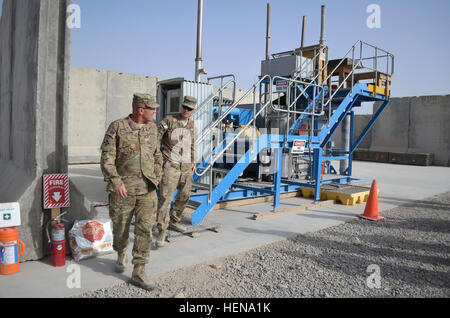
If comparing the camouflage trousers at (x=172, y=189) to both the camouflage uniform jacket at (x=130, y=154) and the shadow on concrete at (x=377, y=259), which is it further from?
the shadow on concrete at (x=377, y=259)

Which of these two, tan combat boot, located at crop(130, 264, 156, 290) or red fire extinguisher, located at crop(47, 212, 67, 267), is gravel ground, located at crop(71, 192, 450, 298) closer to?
tan combat boot, located at crop(130, 264, 156, 290)

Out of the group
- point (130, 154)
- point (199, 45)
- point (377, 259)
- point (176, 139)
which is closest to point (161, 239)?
point (176, 139)

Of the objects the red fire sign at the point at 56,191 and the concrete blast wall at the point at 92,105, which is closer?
the red fire sign at the point at 56,191

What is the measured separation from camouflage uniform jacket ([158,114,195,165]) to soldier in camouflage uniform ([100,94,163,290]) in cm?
118

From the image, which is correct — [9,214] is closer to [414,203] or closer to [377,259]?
[377,259]

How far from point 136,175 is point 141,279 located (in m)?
1.02

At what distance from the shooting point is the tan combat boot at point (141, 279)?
3248mm

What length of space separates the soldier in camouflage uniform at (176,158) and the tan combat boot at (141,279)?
1155 mm

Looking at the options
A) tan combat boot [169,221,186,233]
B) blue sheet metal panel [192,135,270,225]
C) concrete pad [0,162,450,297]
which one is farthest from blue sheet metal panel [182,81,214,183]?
tan combat boot [169,221,186,233]

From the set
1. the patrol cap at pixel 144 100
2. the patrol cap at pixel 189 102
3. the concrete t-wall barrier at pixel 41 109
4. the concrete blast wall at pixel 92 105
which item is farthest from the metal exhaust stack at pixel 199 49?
the patrol cap at pixel 144 100

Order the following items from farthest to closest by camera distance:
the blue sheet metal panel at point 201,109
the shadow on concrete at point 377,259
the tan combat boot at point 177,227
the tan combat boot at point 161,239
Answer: the blue sheet metal panel at point 201,109 → the tan combat boot at point 177,227 → the tan combat boot at point 161,239 → the shadow on concrete at point 377,259

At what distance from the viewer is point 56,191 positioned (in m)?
4.01

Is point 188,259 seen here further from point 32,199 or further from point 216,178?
point 216,178

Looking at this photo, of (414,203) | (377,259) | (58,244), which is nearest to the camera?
(58,244)
